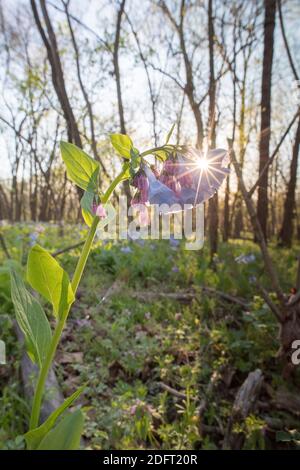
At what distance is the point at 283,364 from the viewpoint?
1.99 metres

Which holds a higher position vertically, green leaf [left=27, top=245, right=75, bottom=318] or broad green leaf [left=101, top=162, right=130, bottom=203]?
broad green leaf [left=101, top=162, right=130, bottom=203]

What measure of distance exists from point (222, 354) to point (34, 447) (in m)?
1.66

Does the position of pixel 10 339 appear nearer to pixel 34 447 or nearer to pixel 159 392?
pixel 159 392

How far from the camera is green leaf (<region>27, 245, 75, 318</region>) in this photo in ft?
1.89

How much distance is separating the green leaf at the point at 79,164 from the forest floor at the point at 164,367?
1.33 feet

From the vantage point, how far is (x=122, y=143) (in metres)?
0.66

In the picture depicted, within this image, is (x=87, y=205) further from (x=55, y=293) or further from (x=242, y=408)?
(x=242, y=408)

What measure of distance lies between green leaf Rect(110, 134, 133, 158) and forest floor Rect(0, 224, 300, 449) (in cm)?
43

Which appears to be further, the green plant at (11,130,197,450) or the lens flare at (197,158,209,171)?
the lens flare at (197,158,209,171)

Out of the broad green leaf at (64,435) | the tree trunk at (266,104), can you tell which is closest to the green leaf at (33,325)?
the broad green leaf at (64,435)

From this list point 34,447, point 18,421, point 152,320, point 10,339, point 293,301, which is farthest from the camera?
point 152,320

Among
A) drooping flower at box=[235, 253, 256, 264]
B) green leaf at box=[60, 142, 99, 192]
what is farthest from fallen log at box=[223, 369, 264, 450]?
drooping flower at box=[235, 253, 256, 264]

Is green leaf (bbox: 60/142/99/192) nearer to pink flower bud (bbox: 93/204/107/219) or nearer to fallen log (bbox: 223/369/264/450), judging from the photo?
pink flower bud (bbox: 93/204/107/219)
